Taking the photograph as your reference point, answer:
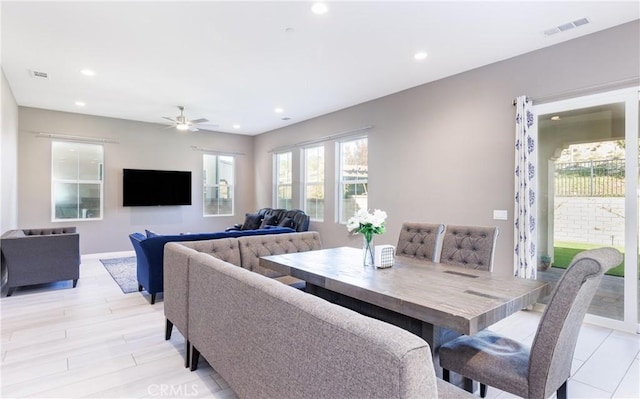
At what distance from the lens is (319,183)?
722 centimetres

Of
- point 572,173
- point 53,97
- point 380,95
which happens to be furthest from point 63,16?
point 572,173

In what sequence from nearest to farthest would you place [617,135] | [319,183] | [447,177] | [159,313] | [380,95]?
[617,135]
[159,313]
[447,177]
[380,95]
[319,183]

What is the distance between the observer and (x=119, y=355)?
2658 mm

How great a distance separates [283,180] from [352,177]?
2.43 metres

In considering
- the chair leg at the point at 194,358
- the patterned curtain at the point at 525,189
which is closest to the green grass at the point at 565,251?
the patterned curtain at the point at 525,189

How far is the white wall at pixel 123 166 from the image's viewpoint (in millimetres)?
6363

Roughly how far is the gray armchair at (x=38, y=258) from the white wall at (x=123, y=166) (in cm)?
229

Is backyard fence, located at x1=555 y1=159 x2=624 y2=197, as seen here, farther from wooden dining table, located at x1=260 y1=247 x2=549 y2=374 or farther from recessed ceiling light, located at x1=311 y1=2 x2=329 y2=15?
recessed ceiling light, located at x1=311 y1=2 x2=329 y2=15

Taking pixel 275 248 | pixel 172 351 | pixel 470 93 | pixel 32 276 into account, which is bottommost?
pixel 172 351

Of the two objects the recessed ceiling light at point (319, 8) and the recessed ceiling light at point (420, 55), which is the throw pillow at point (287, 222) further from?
the recessed ceiling light at point (319, 8)

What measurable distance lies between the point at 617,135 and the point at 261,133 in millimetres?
7233

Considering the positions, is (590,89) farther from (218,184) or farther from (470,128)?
(218,184)

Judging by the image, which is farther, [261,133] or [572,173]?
[261,133]

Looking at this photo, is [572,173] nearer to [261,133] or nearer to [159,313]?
[159,313]
